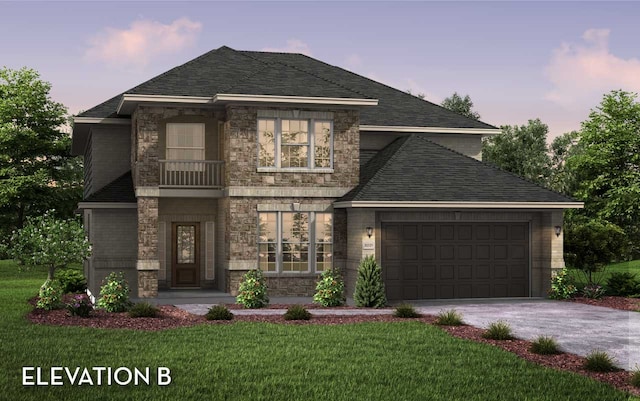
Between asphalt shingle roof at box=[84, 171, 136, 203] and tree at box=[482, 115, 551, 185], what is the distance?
28921mm

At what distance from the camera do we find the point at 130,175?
96.1 ft

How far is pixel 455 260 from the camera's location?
26234 mm

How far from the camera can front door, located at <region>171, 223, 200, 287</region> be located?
1155 inches

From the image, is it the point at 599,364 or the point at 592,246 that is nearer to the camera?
the point at 599,364

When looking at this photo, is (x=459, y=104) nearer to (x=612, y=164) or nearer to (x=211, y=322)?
(x=612, y=164)

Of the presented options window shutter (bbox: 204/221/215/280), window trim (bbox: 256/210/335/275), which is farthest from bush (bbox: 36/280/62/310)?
window shutter (bbox: 204/221/215/280)

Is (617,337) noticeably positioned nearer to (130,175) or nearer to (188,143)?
(188,143)

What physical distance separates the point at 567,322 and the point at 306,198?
368 inches

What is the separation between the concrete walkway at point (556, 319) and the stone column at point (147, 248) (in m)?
1.23

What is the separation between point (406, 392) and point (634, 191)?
42574 millimetres

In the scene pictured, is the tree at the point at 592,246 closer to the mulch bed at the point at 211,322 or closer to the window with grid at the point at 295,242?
the window with grid at the point at 295,242

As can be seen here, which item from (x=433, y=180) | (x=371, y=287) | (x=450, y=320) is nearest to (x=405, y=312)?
(x=450, y=320)

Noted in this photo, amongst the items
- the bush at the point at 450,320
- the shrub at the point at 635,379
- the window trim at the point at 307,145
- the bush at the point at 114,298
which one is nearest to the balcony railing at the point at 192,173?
the window trim at the point at 307,145

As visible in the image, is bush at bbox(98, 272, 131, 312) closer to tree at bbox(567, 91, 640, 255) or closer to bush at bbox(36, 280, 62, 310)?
bush at bbox(36, 280, 62, 310)
